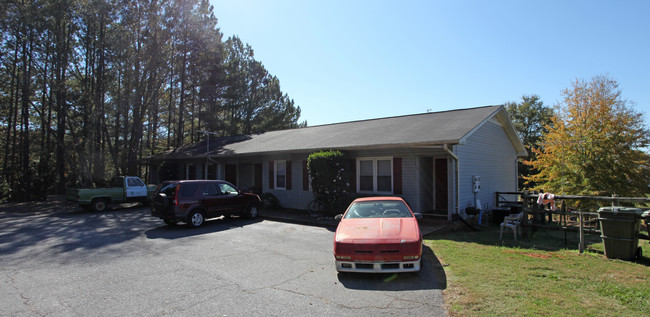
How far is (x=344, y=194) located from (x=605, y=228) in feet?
24.1

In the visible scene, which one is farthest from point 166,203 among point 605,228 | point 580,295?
point 605,228

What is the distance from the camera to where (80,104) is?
2286 cm

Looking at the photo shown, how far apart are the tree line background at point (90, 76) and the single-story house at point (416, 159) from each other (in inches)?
478

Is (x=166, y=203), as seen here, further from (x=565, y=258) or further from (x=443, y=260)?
(x=565, y=258)

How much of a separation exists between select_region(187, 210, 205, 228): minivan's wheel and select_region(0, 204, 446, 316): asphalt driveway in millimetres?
1287

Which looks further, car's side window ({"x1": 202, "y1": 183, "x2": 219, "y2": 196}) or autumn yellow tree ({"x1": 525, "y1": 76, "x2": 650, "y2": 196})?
autumn yellow tree ({"x1": 525, "y1": 76, "x2": 650, "y2": 196})

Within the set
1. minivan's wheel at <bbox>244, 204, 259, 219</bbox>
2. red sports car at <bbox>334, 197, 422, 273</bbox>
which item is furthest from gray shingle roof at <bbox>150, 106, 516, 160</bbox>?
red sports car at <bbox>334, 197, 422, 273</bbox>

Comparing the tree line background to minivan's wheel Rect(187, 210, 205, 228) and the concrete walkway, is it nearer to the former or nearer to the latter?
the concrete walkway

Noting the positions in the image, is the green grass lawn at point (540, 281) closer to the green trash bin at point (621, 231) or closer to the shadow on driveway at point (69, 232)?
the green trash bin at point (621, 231)

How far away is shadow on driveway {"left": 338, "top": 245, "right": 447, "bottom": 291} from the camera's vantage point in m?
5.09

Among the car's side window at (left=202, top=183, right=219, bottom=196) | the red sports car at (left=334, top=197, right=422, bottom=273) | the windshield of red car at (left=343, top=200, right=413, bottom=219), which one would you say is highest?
the car's side window at (left=202, top=183, right=219, bottom=196)

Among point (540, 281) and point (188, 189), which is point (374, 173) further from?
point (540, 281)

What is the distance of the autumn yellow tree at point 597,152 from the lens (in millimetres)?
14680

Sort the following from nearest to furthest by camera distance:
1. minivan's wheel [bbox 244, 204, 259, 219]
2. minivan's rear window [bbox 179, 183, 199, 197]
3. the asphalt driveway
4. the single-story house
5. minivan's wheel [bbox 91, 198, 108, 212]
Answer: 1. the asphalt driveway
2. minivan's rear window [bbox 179, 183, 199, 197]
3. the single-story house
4. minivan's wheel [bbox 244, 204, 259, 219]
5. minivan's wheel [bbox 91, 198, 108, 212]
